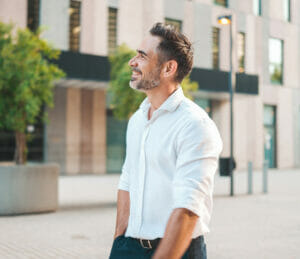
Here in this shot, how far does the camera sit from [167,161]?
1988mm

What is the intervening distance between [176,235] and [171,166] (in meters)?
0.29

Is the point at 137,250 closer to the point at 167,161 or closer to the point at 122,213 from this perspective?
the point at 122,213

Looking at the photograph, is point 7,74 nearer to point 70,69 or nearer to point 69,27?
point 70,69

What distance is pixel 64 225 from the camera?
8992 mm

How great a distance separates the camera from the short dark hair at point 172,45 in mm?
2072

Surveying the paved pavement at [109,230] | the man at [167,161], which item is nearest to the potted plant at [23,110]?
the paved pavement at [109,230]

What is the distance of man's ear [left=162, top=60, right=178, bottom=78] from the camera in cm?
209

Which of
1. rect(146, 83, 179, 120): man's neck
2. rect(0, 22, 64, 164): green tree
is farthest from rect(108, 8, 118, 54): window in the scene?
rect(146, 83, 179, 120): man's neck

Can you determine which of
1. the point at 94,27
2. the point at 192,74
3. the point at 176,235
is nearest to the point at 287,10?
the point at 192,74

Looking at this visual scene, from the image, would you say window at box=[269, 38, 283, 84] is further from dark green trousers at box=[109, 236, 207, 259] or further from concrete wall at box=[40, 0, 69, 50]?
dark green trousers at box=[109, 236, 207, 259]

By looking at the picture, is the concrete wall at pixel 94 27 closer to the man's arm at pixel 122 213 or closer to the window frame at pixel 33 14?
the window frame at pixel 33 14

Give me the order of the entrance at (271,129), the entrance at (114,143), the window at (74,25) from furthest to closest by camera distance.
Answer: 1. the entrance at (271,129)
2. the entrance at (114,143)
3. the window at (74,25)

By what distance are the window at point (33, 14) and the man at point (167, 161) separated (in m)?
19.6

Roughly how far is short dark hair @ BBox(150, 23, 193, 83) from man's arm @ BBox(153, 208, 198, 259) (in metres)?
0.61
